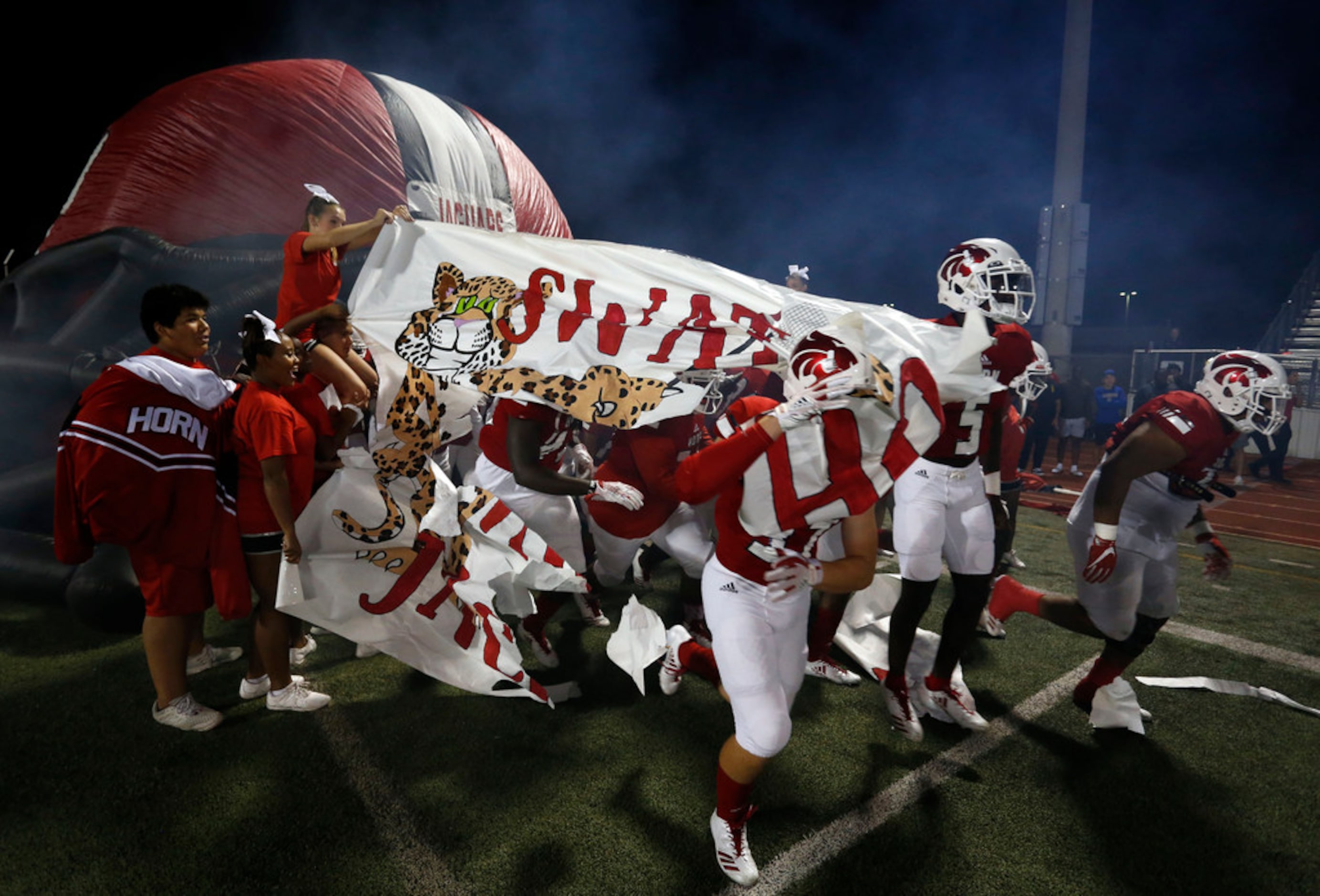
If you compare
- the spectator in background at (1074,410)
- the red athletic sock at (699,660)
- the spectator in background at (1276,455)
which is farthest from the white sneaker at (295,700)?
the spectator in background at (1276,455)

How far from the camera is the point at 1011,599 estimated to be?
13.2 ft

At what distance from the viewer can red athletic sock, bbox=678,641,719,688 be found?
319 cm

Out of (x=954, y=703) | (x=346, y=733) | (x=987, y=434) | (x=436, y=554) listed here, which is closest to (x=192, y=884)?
(x=346, y=733)

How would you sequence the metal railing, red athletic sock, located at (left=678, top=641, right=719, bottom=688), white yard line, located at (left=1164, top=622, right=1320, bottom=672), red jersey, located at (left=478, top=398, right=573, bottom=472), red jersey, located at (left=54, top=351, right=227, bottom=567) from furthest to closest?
the metal railing
white yard line, located at (left=1164, top=622, right=1320, bottom=672)
red jersey, located at (left=478, top=398, right=573, bottom=472)
red athletic sock, located at (left=678, top=641, right=719, bottom=688)
red jersey, located at (left=54, top=351, right=227, bottom=567)

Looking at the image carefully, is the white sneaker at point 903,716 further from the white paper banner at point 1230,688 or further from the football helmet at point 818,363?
the football helmet at point 818,363

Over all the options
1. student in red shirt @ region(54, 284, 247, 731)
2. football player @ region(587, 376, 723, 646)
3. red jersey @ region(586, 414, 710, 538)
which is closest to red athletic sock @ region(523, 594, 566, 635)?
football player @ region(587, 376, 723, 646)

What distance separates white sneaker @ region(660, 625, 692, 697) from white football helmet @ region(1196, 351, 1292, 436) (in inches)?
99.2

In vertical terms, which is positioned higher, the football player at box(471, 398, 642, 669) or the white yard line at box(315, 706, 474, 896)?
the football player at box(471, 398, 642, 669)

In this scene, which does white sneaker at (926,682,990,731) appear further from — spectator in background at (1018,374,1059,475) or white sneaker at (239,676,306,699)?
spectator in background at (1018,374,1059,475)

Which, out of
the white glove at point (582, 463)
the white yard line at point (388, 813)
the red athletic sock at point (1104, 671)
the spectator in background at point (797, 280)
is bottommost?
the white yard line at point (388, 813)

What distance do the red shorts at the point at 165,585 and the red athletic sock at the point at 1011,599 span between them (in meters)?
4.05

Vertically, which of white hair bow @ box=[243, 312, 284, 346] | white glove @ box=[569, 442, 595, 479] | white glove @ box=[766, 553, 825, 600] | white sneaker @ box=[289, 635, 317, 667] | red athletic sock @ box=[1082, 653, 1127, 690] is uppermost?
white hair bow @ box=[243, 312, 284, 346]

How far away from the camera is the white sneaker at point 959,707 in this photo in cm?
341

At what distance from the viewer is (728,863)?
2.38 m
